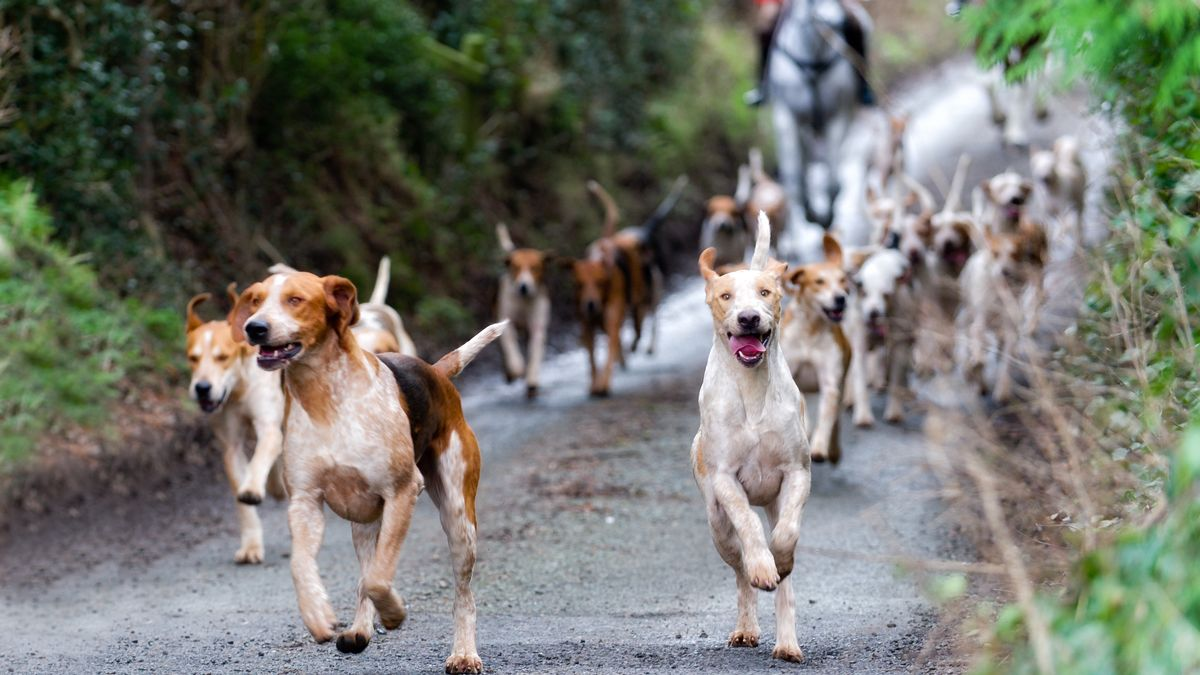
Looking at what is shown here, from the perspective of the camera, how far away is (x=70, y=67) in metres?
11.5

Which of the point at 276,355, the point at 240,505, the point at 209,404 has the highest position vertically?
the point at 276,355

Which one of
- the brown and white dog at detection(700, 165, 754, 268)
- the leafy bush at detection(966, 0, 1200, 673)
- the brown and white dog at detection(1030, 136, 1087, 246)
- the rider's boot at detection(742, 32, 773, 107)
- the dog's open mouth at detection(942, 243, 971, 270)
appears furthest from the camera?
the rider's boot at detection(742, 32, 773, 107)

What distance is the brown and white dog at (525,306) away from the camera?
1284cm

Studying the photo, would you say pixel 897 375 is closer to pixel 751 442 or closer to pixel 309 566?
pixel 751 442

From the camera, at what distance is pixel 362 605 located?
5.69 meters

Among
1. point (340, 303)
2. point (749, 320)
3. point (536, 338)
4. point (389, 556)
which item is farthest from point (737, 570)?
point (536, 338)

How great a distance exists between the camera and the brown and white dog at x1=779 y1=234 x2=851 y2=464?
29.9 ft

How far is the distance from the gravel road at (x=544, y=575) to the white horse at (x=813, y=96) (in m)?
4.45

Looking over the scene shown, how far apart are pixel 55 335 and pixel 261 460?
3212 mm

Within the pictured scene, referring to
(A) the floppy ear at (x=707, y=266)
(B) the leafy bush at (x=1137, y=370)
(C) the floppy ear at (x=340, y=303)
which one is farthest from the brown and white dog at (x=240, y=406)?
(B) the leafy bush at (x=1137, y=370)

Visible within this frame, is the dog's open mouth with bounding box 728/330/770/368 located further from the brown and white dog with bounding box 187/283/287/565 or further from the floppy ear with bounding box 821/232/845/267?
the floppy ear with bounding box 821/232/845/267

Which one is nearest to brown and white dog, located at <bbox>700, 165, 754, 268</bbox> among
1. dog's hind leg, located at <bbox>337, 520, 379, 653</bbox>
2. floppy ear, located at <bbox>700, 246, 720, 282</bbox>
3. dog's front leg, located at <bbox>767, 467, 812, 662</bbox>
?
floppy ear, located at <bbox>700, 246, 720, 282</bbox>

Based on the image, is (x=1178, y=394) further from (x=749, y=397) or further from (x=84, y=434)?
(x=84, y=434)

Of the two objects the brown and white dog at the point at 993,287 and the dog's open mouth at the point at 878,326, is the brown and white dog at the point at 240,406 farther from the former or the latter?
the brown and white dog at the point at 993,287
